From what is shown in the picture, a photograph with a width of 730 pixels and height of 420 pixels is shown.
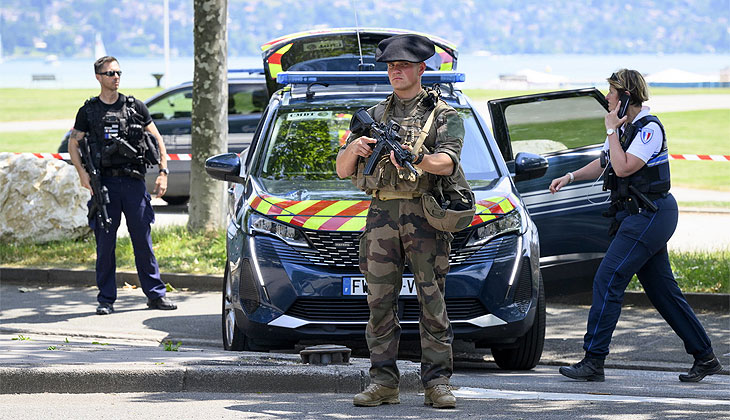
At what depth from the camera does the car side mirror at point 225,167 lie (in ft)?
24.5

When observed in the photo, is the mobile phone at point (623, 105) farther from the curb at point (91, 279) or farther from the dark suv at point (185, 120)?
the dark suv at point (185, 120)

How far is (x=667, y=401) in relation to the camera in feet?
18.8

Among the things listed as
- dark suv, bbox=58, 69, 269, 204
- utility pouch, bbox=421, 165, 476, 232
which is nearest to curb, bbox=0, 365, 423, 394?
utility pouch, bbox=421, 165, 476, 232

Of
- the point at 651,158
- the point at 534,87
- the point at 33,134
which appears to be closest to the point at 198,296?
the point at 651,158

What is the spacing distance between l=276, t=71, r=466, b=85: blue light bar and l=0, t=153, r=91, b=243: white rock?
4.41 metres

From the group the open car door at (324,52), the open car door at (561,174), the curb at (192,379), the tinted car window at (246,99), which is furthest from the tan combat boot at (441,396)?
the tinted car window at (246,99)

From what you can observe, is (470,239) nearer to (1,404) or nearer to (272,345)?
(272,345)

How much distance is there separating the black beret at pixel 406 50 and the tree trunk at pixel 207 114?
21.0ft

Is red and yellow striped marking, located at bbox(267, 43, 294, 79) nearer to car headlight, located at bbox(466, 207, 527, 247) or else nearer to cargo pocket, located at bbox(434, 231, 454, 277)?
car headlight, located at bbox(466, 207, 527, 247)

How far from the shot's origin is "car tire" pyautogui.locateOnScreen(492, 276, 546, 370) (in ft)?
22.3

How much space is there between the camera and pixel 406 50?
5.21m

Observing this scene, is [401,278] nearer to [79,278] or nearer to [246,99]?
[79,278]

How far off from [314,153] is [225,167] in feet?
1.93

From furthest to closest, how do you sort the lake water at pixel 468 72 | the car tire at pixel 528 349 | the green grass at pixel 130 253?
the lake water at pixel 468 72, the green grass at pixel 130 253, the car tire at pixel 528 349
